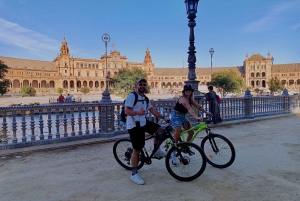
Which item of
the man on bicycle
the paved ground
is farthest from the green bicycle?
the man on bicycle

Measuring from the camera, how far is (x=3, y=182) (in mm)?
3713

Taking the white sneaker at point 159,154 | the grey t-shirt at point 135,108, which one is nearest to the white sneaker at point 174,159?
Answer: the white sneaker at point 159,154

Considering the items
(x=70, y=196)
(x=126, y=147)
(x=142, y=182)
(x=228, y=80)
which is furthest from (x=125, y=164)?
(x=228, y=80)

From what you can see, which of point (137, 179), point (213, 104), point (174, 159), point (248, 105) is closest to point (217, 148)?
point (174, 159)

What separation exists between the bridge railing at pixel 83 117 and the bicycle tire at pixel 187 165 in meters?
1.08

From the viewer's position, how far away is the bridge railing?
568cm

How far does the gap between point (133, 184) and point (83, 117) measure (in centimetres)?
744

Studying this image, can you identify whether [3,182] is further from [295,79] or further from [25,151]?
[295,79]

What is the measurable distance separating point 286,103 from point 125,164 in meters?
11.1

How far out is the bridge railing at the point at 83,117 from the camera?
5684 millimetres

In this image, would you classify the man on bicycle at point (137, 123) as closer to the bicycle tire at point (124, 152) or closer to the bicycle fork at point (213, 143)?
the bicycle tire at point (124, 152)

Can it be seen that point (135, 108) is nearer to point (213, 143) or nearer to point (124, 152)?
point (124, 152)

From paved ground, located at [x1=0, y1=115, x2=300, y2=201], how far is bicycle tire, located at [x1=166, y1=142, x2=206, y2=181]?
0.12 meters

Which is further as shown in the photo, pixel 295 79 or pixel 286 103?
pixel 295 79
